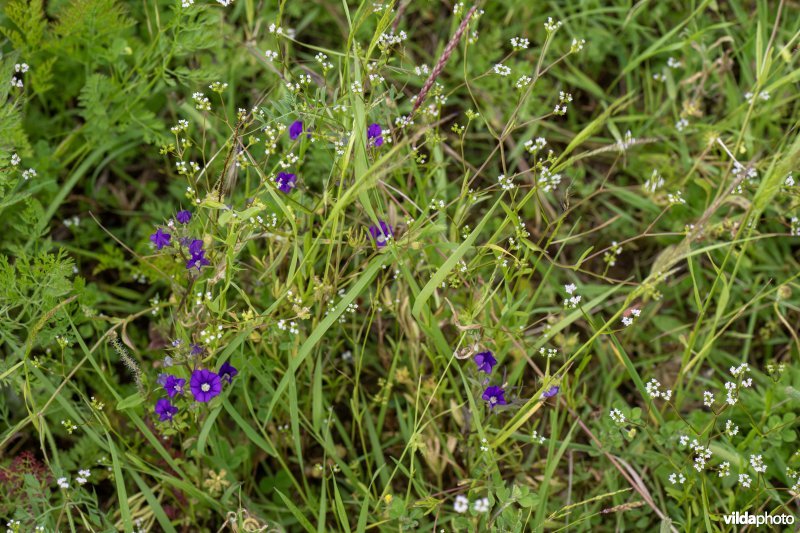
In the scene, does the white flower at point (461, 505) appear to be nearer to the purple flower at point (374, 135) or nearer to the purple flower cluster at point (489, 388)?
the purple flower cluster at point (489, 388)

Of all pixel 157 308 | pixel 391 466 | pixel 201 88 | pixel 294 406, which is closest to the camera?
pixel 294 406

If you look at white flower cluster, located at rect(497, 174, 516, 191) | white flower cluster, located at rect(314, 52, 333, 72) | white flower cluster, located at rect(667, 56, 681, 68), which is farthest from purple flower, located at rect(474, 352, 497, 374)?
white flower cluster, located at rect(667, 56, 681, 68)

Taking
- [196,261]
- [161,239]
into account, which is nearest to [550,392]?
[196,261]

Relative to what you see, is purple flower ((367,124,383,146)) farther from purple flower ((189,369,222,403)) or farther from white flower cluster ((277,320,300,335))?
purple flower ((189,369,222,403))

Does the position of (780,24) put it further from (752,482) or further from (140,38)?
(140,38)

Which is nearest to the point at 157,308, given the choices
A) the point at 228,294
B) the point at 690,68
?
the point at 228,294
